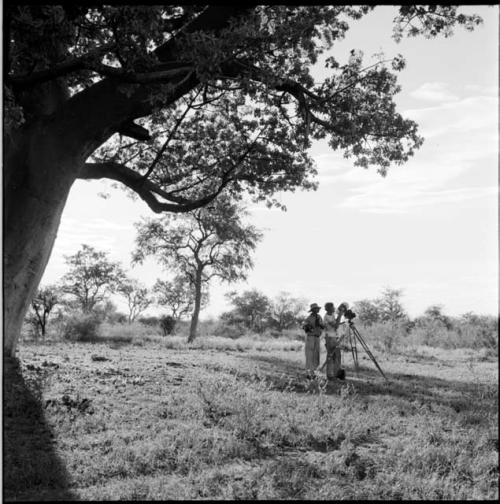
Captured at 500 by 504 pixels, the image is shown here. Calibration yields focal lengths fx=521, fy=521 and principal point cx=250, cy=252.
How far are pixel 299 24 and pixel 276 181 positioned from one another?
6669mm

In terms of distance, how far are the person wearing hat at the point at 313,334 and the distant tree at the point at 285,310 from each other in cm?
5158

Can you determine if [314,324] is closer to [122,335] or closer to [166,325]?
[122,335]

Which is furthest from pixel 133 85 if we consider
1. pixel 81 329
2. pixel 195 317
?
pixel 195 317

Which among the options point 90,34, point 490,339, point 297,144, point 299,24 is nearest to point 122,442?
point 90,34

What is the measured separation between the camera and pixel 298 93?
33.1 ft

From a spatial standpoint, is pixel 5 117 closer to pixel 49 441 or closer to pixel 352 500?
pixel 49 441

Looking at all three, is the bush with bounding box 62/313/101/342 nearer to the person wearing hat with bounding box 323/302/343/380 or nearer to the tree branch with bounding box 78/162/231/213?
the tree branch with bounding box 78/162/231/213

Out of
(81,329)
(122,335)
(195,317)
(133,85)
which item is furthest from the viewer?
(195,317)

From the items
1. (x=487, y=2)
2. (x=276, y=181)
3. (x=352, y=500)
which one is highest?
(x=276, y=181)

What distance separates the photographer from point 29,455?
5.30 m

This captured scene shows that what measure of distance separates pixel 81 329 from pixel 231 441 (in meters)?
19.7

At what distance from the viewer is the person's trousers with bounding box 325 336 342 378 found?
1140cm

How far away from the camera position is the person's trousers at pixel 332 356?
11398mm

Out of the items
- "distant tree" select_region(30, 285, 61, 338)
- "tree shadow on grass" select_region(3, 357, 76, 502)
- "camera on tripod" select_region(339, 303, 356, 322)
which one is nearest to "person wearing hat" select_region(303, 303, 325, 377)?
"camera on tripod" select_region(339, 303, 356, 322)
